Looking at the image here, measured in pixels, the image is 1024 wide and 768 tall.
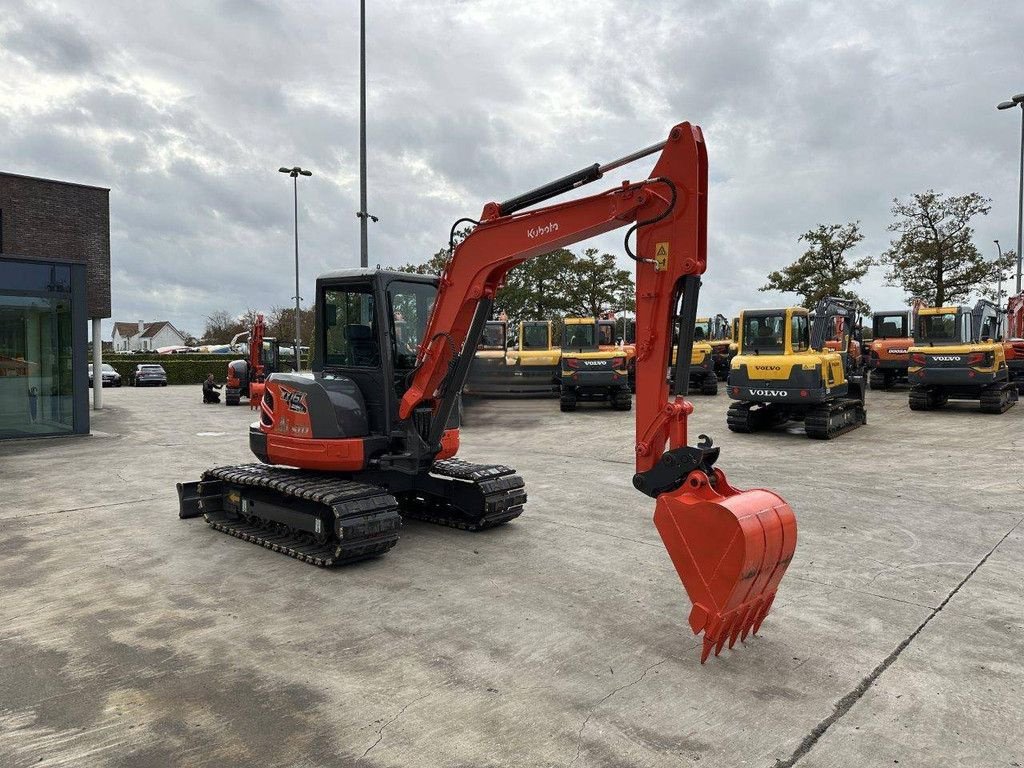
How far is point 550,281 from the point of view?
139ft

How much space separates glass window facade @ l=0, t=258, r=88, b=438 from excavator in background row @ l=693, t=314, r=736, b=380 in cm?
2143

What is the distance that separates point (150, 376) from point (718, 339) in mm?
30220

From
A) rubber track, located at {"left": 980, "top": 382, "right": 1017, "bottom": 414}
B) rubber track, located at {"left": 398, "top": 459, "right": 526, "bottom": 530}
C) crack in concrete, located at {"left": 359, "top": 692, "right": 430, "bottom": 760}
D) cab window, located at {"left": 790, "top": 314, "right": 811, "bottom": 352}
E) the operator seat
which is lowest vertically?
crack in concrete, located at {"left": 359, "top": 692, "right": 430, "bottom": 760}

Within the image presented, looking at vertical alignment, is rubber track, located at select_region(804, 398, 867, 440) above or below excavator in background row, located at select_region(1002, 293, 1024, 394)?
below

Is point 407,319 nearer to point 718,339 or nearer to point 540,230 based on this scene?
point 540,230

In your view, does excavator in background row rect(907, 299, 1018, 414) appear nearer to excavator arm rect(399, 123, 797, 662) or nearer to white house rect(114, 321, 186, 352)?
excavator arm rect(399, 123, 797, 662)

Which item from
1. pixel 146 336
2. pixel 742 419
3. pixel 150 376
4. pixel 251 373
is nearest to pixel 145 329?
pixel 146 336

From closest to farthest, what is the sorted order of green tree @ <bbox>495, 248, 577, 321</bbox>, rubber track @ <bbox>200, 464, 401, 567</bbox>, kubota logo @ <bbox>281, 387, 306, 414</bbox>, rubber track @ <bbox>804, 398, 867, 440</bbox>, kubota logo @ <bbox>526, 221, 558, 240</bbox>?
kubota logo @ <bbox>526, 221, 558, 240</bbox>
rubber track @ <bbox>200, 464, 401, 567</bbox>
kubota logo @ <bbox>281, 387, 306, 414</bbox>
rubber track @ <bbox>804, 398, 867, 440</bbox>
green tree @ <bbox>495, 248, 577, 321</bbox>

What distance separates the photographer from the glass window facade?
1500 centimetres

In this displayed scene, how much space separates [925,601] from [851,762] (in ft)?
8.39

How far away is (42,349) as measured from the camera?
613 inches

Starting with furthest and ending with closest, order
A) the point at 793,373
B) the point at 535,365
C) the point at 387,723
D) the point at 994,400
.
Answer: the point at 535,365 → the point at 994,400 → the point at 793,373 → the point at 387,723

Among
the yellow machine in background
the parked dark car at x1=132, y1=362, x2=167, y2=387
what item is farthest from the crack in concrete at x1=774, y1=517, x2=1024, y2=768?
the parked dark car at x1=132, y1=362, x2=167, y2=387

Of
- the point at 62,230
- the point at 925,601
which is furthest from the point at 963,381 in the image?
the point at 62,230
